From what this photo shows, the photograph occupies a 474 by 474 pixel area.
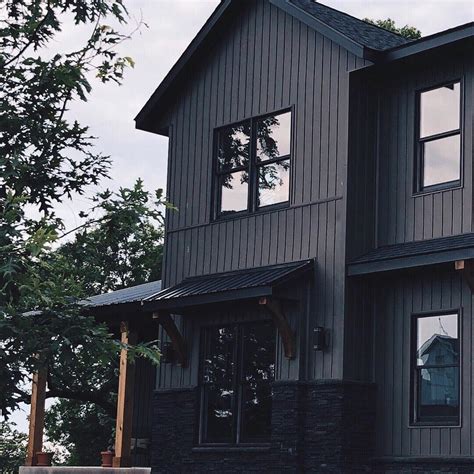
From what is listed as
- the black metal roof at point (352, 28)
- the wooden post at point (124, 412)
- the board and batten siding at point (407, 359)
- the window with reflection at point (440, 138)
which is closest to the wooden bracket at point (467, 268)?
the board and batten siding at point (407, 359)

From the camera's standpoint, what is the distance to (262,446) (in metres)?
16.0

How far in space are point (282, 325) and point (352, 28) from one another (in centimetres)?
495

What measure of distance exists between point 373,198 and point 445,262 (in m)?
2.21

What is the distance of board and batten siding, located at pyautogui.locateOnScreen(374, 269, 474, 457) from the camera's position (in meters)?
14.1

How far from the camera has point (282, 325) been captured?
15602mm

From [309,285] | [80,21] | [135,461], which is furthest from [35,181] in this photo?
[135,461]

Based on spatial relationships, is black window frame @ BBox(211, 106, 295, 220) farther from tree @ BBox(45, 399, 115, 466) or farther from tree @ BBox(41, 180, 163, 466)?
tree @ BBox(45, 399, 115, 466)

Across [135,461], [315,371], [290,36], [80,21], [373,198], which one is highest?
Answer: [290,36]

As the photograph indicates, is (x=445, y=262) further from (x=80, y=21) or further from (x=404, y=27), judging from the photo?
(x=404, y=27)

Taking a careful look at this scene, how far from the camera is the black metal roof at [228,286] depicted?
1545 centimetres

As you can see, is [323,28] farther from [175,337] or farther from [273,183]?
[175,337]

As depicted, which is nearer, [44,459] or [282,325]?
[282,325]

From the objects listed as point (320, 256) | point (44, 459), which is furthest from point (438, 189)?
point (44, 459)

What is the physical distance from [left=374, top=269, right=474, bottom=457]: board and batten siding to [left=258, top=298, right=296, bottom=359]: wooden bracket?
115 cm
